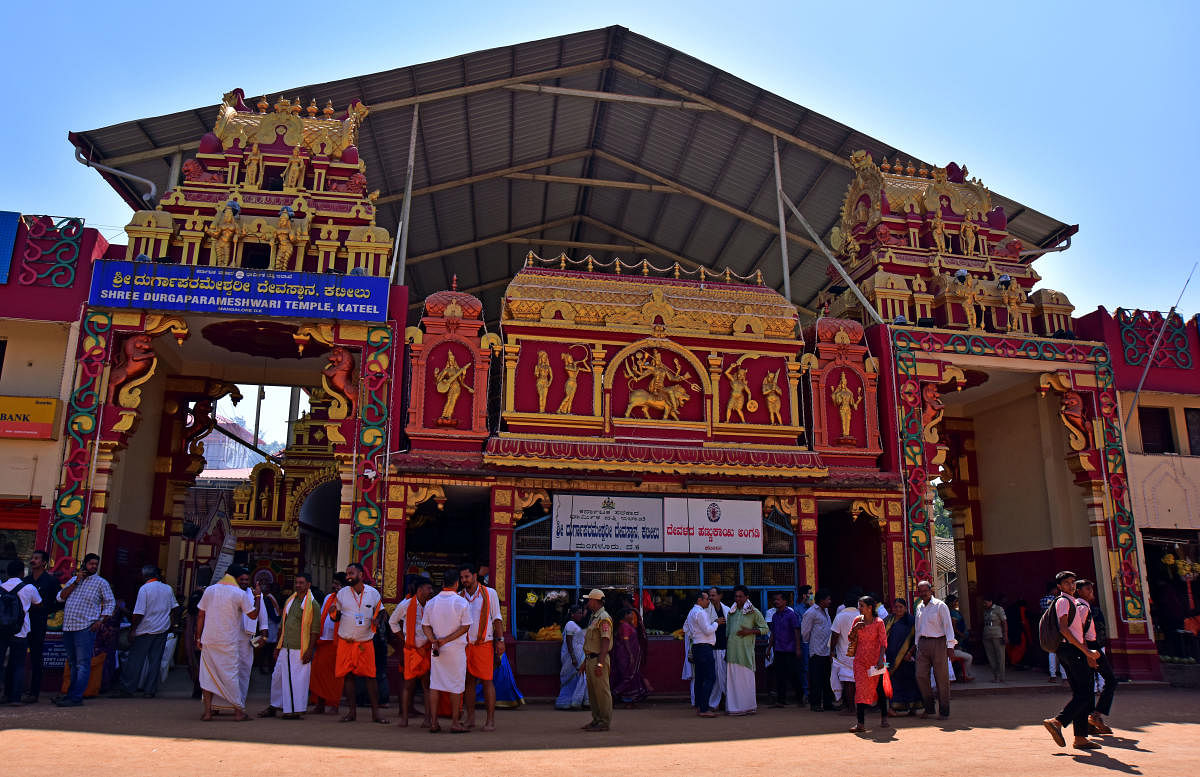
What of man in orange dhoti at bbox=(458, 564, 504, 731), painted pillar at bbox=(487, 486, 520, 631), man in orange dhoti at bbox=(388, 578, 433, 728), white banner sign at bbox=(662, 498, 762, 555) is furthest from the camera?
white banner sign at bbox=(662, 498, 762, 555)

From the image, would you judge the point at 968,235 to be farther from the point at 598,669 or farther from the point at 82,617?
the point at 82,617

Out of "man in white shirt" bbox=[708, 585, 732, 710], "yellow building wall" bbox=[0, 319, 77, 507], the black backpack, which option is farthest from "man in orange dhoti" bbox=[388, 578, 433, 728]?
"yellow building wall" bbox=[0, 319, 77, 507]

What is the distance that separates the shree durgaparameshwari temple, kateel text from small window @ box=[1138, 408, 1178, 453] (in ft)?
2.80

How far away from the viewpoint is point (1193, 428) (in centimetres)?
1834

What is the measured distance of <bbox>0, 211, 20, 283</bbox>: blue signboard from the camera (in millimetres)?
14805

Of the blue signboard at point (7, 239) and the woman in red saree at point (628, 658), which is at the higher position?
the blue signboard at point (7, 239)

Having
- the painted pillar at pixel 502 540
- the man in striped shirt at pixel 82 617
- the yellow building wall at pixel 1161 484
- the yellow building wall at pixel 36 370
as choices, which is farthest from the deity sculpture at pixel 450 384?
the yellow building wall at pixel 1161 484

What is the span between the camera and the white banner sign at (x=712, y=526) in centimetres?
1545

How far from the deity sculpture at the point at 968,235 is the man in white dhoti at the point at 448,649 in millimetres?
14841

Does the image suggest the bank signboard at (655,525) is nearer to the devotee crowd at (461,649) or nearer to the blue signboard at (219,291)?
the devotee crowd at (461,649)

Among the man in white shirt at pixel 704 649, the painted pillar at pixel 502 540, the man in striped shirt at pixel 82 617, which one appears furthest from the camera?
the painted pillar at pixel 502 540

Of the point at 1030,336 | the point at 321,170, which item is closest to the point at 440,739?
the point at 321,170

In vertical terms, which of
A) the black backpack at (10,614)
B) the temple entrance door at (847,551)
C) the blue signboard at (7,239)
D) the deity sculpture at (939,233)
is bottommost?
the black backpack at (10,614)

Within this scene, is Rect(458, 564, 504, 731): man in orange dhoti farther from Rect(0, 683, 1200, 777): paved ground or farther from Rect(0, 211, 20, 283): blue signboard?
Rect(0, 211, 20, 283): blue signboard
